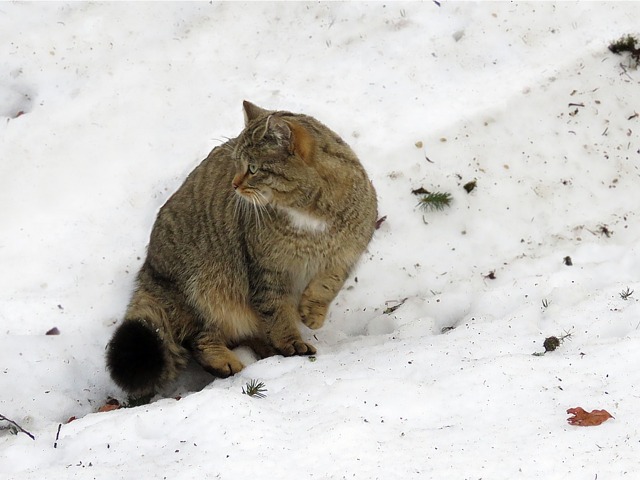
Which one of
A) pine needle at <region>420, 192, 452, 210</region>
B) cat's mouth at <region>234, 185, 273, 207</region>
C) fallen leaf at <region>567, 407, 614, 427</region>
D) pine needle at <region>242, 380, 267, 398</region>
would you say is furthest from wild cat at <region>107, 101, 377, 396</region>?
fallen leaf at <region>567, 407, 614, 427</region>

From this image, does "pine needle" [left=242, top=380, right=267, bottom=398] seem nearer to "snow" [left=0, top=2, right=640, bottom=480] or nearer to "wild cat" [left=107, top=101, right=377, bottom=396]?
"snow" [left=0, top=2, right=640, bottom=480]

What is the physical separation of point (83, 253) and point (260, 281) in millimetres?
1288

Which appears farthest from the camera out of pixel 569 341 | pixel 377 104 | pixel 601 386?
pixel 377 104

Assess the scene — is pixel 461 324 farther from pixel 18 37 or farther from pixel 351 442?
pixel 18 37

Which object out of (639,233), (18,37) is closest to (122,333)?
(18,37)

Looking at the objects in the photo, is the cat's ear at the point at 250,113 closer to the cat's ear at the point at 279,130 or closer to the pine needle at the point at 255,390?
the cat's ear at the point at 279,130

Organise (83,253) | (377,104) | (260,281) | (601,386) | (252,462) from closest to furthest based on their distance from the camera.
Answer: (252,462) < (601,386) < (260,281) < (83,253) < (377,104)

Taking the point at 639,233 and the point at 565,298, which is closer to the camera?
the point at 565,298

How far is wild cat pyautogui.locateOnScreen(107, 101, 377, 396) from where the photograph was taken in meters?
3.78

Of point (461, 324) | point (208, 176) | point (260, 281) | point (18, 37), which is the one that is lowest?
point (461, 324)

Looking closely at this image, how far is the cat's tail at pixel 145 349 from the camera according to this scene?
3.81 metres

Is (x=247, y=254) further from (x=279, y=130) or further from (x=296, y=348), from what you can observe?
(x=279, y=130)

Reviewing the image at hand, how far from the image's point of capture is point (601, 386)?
3.23 meters

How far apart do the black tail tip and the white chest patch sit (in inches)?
38.0
